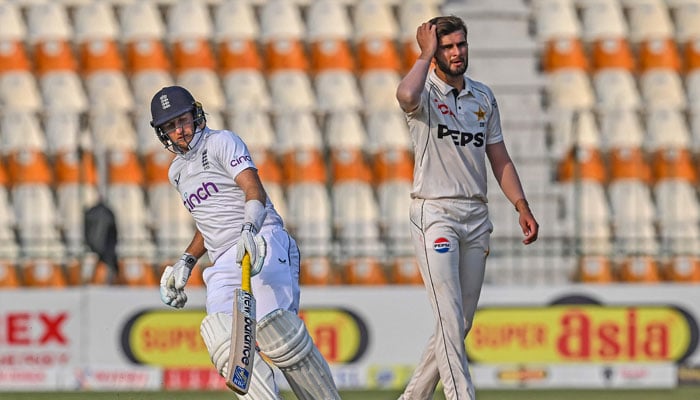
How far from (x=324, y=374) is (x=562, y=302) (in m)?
6.88

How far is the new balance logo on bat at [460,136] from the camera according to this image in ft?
21.8

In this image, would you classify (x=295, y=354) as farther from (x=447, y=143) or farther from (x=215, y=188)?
(x=447, y=143)

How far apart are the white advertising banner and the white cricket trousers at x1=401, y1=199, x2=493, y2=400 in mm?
5912

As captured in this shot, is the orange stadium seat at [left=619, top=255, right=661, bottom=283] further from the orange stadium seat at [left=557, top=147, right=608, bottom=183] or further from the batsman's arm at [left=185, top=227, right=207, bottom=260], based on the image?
the batsman's arm at [left=185, top=227, right=207, bottom=260]

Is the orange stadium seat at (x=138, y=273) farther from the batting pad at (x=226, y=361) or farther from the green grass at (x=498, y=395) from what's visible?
the batting pad at (x=226, y=361)

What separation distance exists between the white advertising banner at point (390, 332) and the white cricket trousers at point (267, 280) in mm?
6295

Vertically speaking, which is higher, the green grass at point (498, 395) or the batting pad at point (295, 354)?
the batting pad at point (295, 354)

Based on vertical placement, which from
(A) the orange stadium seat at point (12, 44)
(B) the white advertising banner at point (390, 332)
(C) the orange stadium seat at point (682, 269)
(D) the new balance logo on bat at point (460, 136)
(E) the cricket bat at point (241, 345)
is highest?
(A) the orange stadium seat at point (12, 44)

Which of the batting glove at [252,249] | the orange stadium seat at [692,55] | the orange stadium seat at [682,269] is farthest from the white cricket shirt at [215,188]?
the orange stadium seat at [692,55]

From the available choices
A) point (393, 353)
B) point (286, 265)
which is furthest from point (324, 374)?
point (393, 353)

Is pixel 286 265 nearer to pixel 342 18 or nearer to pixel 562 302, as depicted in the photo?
pixel 562 302

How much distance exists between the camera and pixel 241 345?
584cm

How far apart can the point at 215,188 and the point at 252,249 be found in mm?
517

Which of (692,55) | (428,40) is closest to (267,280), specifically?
(428,40)
